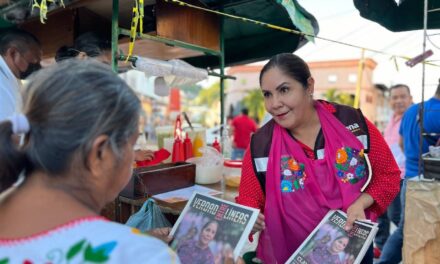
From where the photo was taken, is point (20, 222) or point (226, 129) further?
point (226, 129)

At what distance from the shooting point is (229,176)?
240 centimetres

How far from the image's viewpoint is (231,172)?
96.1 inches

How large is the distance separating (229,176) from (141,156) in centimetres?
61

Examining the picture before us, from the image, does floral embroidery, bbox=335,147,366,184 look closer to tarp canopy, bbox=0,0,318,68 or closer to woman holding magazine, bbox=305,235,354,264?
woman holding magazine, bbox=305,235,354,264

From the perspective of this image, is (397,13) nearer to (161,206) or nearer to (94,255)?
(161,206)

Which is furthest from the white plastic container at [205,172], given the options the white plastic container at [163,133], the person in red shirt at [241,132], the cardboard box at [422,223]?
the person in red shirt at [241,132]

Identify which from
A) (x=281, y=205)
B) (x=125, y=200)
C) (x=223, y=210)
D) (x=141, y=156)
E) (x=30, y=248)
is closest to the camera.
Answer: (x=30, y=248)

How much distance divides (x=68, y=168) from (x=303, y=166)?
1035 mm

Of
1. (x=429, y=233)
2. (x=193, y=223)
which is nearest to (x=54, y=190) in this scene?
(x=193, y=223)

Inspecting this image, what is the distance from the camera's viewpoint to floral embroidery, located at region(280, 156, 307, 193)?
4.93 ft

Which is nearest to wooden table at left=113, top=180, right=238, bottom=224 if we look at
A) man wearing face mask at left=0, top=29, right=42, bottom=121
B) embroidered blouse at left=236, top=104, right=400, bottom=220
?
embroidered blouse at left=236, top=104, right=400, bottom=220

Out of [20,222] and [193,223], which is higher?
[20,222]

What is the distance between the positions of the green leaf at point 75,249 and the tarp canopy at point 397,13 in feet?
7.35

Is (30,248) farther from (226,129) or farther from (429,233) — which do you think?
(226,129)
